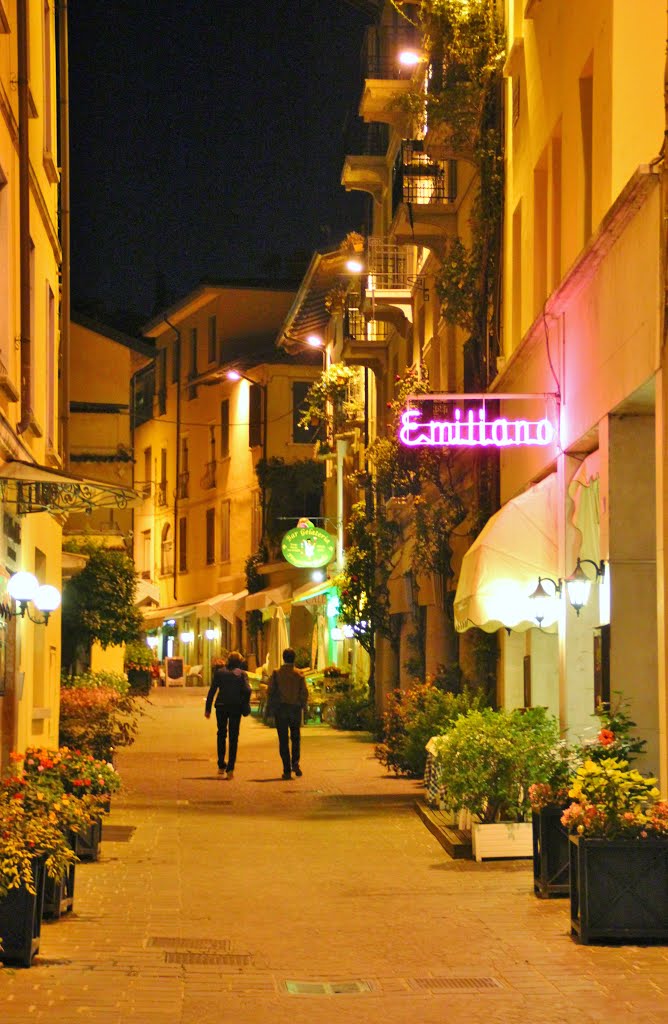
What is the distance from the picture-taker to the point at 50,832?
9.70m

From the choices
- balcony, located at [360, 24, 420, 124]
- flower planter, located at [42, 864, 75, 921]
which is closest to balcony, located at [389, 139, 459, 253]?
balcony, located at [360, 24, 420, 124]

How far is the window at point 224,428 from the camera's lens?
59.2 metres

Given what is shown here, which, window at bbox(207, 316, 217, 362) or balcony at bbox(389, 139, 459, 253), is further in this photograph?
window at bbox(207, 316, 217, 362)

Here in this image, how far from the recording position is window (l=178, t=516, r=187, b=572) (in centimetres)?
6494

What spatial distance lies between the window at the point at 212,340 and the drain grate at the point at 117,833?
145 ft

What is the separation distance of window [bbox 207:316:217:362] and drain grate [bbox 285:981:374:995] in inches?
2057

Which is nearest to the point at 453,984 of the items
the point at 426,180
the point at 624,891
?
the point at 624,891

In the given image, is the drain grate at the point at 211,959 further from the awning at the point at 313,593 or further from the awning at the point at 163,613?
the awning at the point at 163,613

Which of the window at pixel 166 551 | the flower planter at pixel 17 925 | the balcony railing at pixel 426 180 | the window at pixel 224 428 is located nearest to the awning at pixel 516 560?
the flower planter at pixel 17 925

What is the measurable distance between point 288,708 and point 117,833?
6751mm

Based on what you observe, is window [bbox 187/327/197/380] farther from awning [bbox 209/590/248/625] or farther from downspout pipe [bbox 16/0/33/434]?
downspout pipe [bbox 16/0/33/434]

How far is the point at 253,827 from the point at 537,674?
3.89m

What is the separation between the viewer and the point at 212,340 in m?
61.2

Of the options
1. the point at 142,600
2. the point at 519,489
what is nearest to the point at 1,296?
the point at 519,489
